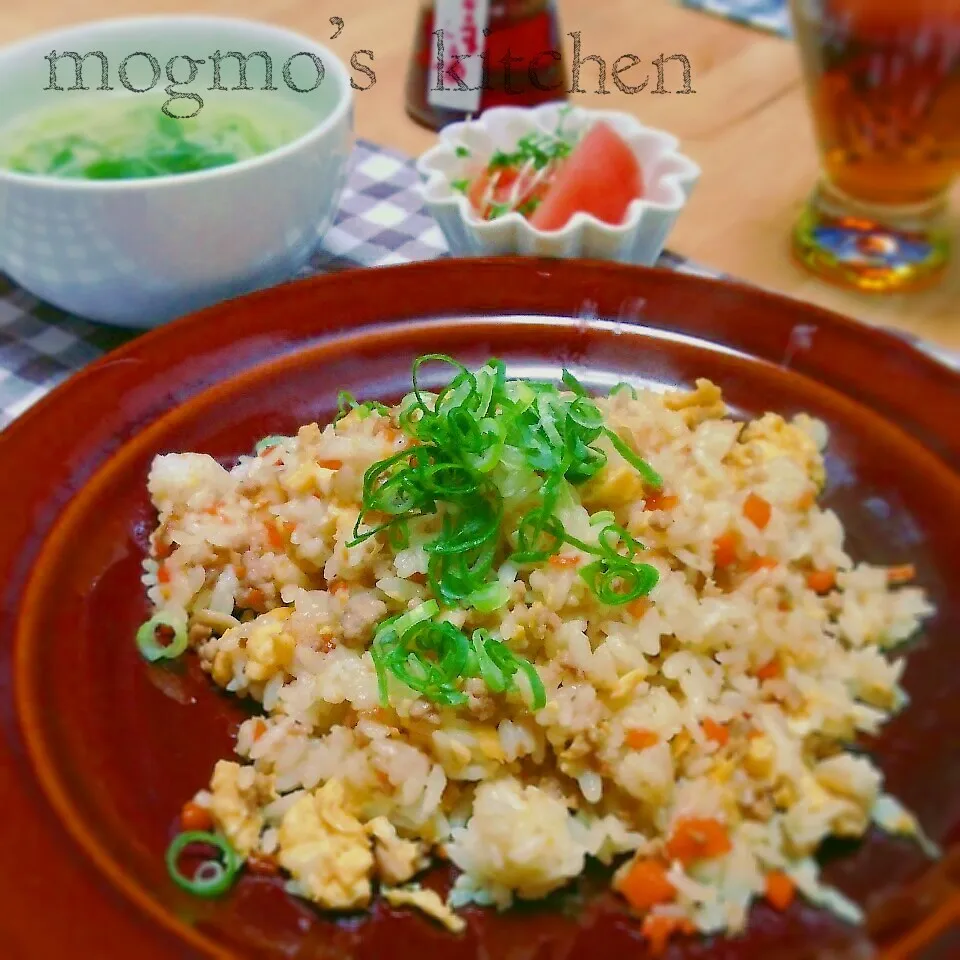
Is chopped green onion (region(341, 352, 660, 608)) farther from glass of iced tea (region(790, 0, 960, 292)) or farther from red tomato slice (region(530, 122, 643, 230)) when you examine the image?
glass of iced tea (region(790, 0, 960, 292))

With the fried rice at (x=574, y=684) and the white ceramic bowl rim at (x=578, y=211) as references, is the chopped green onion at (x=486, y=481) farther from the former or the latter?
the white ceramic bowl rim at (x=578, y=211)

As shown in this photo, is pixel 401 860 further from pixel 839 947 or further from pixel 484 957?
pixel 839 947

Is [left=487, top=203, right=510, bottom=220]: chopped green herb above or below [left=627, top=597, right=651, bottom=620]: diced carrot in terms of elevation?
above

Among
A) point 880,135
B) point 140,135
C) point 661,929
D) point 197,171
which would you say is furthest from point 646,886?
point 140,135

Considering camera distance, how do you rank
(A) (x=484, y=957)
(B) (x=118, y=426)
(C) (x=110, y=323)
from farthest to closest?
(C) (x=110, y=323)
(B) (x=118, y=426)
(A) (x=484, y=957)

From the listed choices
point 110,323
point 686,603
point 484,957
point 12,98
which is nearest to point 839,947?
point 484,957

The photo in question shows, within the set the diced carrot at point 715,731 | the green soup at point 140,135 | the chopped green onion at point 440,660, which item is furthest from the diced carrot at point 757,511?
the green soup at point 140,135

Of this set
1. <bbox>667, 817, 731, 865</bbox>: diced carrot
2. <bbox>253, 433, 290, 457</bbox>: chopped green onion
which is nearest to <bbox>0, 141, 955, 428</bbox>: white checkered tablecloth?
<bbox>253, 433, 290, 457</bbox>: chopped green onion
